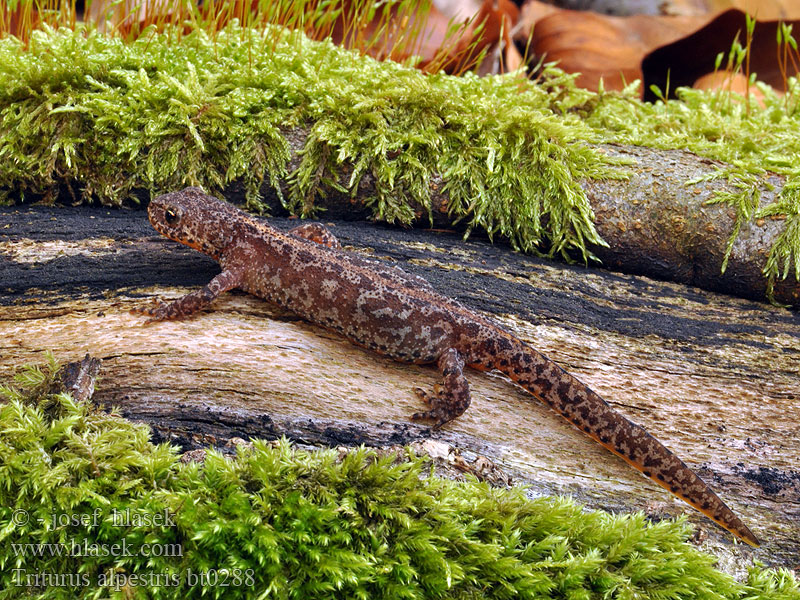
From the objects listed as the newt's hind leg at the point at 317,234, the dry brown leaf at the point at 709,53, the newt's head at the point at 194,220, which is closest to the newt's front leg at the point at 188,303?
the newt's head at the point at 194,220

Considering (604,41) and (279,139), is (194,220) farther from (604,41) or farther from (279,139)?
(604,41)

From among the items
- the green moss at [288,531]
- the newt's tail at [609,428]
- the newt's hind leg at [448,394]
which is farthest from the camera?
the newt's hind leg at [448,394]

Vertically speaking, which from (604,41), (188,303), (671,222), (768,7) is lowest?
(188,303)

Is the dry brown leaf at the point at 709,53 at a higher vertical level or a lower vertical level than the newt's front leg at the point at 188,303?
higher

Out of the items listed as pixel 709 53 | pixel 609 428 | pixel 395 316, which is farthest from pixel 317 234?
pixel 709 53

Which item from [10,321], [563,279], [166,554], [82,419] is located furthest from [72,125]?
→ [563,279]

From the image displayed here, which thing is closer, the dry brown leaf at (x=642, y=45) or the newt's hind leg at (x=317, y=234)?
the newt's hind leg at (x=317, y=234)

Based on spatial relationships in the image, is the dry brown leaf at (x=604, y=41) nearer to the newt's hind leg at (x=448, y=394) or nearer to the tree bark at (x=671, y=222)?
the tree bark at (x=671, y=222)

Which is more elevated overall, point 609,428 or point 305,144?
point 305,144
